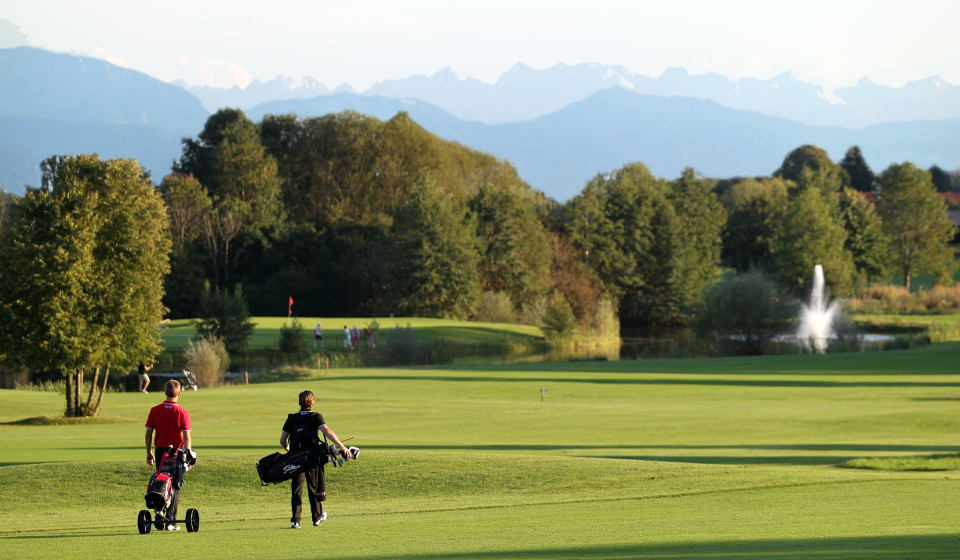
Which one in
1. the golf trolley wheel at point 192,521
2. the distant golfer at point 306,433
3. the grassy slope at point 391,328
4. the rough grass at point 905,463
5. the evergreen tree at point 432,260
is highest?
the evergreen tree at point 432,260

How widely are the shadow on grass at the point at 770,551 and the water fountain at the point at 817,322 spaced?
160 ft

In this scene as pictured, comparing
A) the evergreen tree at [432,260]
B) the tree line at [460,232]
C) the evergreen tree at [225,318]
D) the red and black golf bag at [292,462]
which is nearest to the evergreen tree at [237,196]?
the tree line at [460,232]

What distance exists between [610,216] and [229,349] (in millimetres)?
46269

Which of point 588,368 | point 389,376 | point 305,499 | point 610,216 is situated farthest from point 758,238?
point 305,499

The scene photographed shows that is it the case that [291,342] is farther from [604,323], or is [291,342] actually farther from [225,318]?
[604,323]

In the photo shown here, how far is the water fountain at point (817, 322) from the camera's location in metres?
61.0

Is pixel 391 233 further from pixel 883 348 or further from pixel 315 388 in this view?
pixel 315 388

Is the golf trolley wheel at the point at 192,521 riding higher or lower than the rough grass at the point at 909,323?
lower

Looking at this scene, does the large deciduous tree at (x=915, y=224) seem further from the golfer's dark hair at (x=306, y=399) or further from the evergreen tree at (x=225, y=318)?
the golfer's dark hair at (x=306, y=399)

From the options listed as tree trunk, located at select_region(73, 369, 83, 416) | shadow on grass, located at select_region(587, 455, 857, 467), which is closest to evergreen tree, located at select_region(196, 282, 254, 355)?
tree trunk, located at select_region(73, 369, 83, 416)

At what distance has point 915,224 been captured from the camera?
321ft

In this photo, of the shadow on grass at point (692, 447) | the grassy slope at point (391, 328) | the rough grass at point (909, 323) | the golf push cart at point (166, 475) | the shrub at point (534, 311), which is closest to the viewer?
the golf push cart at point (166, 475)

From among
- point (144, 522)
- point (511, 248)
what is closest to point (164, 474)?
point (144, 522)

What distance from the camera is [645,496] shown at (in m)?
15.9
